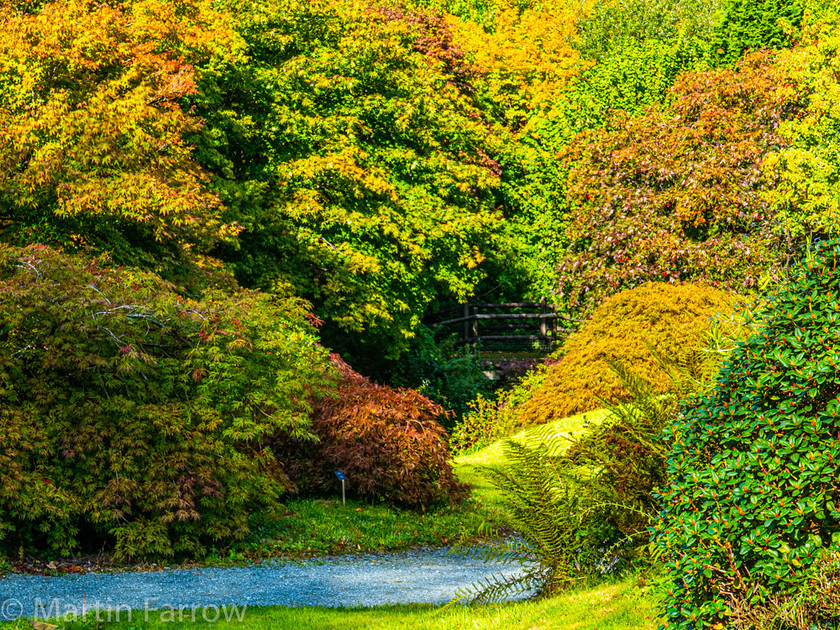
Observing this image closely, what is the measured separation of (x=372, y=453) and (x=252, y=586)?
14.6ft

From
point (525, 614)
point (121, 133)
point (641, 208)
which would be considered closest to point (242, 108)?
point (121, 133)

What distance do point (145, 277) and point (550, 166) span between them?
1828cm

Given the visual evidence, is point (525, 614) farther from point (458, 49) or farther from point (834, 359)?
point (458, 49)

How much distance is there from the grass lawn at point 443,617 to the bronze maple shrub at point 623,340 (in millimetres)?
8709

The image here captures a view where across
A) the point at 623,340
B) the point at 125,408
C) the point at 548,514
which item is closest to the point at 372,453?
the point at 125,408

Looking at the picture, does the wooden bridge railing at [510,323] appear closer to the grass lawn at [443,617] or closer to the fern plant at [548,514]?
the grass lawn at [443,617]

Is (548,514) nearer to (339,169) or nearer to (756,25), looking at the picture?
(339,169)

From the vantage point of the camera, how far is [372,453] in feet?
42.9

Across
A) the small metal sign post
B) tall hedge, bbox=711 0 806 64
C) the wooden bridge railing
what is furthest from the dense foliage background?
the wooden bridge railing

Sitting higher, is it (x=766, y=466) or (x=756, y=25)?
(x=756, y=25)

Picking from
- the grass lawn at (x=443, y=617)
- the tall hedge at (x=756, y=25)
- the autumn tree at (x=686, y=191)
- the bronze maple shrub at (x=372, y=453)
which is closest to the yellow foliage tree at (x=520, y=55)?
the tall hedge at (x=756, y=25)

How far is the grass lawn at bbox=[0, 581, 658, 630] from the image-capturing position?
534cm

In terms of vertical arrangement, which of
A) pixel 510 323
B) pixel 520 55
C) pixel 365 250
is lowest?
pixel 510 323

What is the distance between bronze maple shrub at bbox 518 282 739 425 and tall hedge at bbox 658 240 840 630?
11.3 metres
